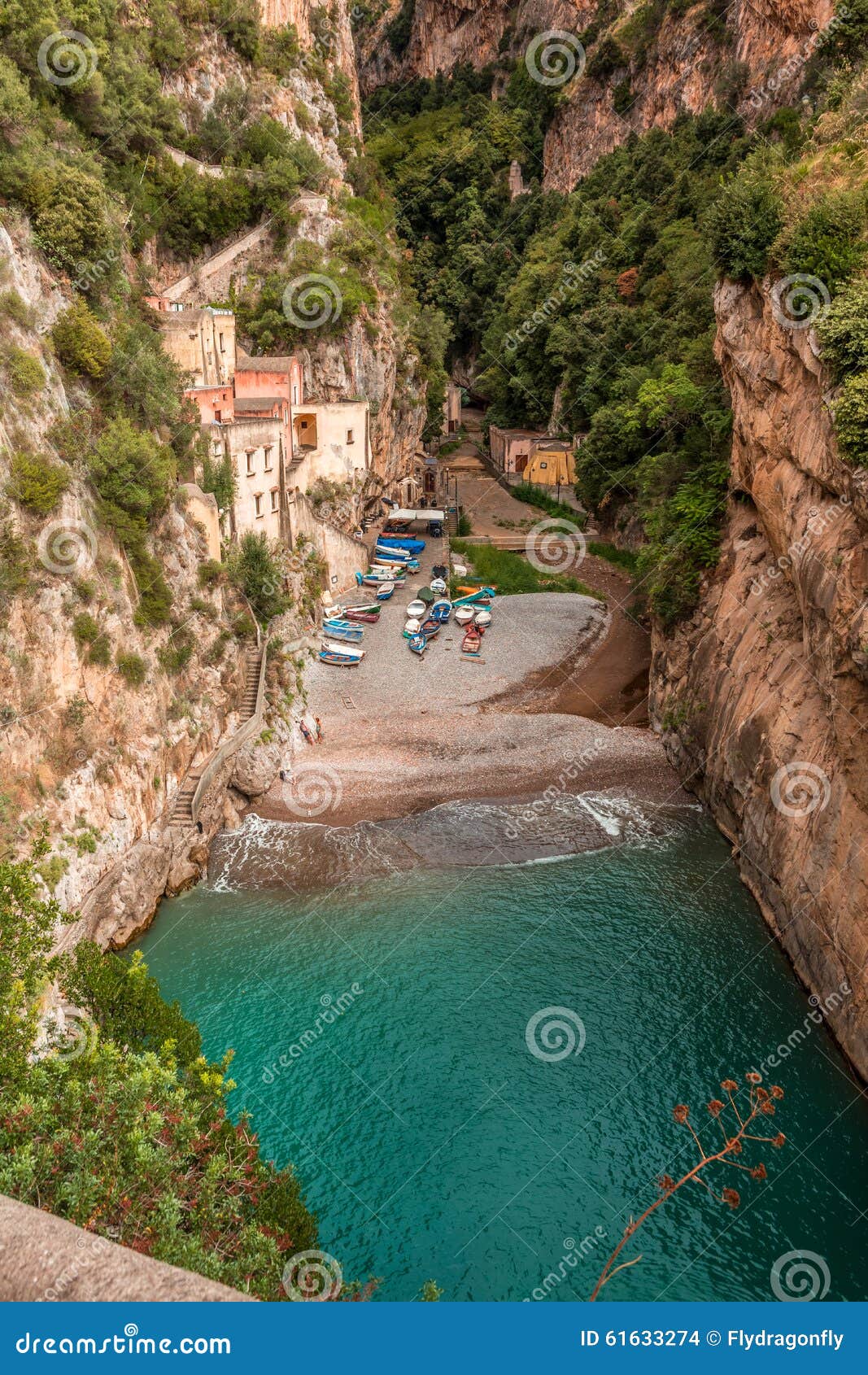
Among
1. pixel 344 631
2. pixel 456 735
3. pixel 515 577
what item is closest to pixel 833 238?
pixel 456 735

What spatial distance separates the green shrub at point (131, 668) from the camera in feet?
84.1

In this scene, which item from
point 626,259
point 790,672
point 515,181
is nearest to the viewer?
point 790,672

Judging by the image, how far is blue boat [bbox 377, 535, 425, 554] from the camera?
169 ft

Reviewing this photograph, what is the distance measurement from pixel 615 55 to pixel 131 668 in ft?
231

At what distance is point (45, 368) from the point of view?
24.7 meters

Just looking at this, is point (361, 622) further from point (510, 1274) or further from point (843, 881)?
point (510, 1274)

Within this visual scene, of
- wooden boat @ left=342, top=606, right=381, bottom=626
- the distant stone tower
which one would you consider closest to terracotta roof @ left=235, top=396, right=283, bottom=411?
wooden boat @ left=342, top=606, right=381, bottom=626

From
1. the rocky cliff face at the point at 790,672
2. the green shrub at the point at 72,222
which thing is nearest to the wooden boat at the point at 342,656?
the rocky cliff face at the point at 790,672

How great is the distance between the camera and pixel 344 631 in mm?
41156

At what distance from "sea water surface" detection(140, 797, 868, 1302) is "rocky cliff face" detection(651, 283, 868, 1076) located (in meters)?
1.69

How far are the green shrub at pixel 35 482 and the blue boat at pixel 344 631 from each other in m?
18.7

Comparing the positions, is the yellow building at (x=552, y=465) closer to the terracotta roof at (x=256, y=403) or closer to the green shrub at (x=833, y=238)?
the terracotta roof at (x=256, y=403)

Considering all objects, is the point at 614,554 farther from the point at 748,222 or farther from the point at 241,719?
the point at 241,719

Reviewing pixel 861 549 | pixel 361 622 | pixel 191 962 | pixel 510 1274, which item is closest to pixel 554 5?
pixel 361 622
